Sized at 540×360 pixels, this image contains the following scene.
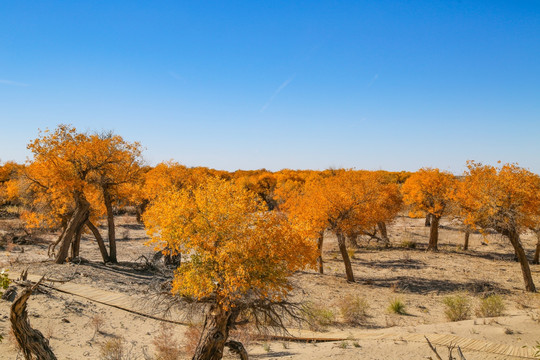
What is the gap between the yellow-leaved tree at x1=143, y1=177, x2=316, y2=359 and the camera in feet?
31.6

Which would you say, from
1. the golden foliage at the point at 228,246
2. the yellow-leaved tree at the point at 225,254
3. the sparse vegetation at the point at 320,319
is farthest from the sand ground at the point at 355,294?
the golden foliage at the point at 228,246

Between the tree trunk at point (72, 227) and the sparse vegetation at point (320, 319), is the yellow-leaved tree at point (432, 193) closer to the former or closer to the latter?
the sparse vegetation at point (320, 319)

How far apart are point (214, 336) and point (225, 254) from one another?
2.74 meters

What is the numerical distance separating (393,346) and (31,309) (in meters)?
15.5

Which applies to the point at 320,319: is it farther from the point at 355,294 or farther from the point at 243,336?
the point at 355,294

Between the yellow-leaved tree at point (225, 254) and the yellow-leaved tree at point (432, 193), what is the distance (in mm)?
26219

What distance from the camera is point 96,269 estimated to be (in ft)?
70.6

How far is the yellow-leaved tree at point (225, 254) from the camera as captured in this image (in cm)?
962

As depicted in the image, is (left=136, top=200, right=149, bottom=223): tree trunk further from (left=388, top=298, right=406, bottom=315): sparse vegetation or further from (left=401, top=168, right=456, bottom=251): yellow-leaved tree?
(left=388, top=298, right=406, bottom=315): sparse vegetation

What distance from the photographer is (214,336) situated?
1007 centimetres

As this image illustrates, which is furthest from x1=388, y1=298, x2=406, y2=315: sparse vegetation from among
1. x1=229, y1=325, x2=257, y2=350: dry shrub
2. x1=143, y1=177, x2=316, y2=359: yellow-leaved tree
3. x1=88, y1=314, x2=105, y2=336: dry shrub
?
x1=88, y1=314, x2=105, y2=336: dry shrub

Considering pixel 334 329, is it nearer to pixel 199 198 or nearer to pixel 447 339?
pixel 447 339

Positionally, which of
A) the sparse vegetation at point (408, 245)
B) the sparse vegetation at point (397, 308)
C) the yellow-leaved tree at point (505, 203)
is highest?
the yellow-leaved tree at point (505, 203)

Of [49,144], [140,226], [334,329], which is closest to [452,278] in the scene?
[334,329]
